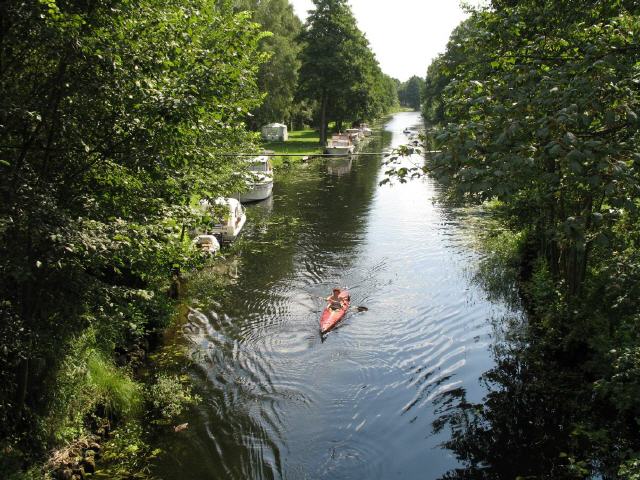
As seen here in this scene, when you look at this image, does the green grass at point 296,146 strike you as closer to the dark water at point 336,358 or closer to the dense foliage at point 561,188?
the dark water at point 336,358

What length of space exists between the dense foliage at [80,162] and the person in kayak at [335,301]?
7395 millimetres

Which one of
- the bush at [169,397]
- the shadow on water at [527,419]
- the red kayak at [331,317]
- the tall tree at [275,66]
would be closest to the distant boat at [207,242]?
the red kayak at [331,317]

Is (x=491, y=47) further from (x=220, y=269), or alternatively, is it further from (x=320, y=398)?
(x=220, y=269)

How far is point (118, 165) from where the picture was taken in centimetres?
778

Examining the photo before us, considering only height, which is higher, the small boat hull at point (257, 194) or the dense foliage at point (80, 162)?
the dense foliage at point (80, 162)

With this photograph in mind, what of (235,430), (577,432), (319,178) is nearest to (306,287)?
(235,430)

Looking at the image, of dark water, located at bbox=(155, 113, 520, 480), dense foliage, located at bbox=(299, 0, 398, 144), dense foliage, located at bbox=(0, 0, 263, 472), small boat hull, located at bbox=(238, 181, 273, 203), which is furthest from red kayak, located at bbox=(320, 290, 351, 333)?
dense foliage, located at bbox=(299, 0, 398, 144)

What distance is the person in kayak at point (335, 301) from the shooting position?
1558 cm

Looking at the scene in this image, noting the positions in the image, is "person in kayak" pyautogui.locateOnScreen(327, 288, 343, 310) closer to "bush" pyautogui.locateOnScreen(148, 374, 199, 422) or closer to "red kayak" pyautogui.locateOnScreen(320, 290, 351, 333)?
"red kayak" pyautogui.locateOnScreen(320, 290, 351, 333)

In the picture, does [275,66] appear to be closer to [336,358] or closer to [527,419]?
[336,358]

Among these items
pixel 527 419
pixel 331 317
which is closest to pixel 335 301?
pixel 331 317

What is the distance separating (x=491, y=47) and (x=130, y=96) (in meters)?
6.19

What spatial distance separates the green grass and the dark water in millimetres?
22755

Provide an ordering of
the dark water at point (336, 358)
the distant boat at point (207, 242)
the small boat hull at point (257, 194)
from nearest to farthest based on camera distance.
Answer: the dark water at point (336, 358) < the distant boat at point (207, 242) < the small boat hull at point (257, 194)
